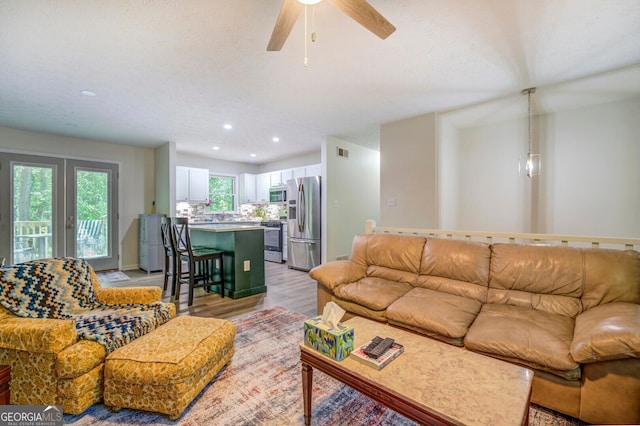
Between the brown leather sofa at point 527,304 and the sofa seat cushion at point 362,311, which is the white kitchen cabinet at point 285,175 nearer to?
the brown leather sofa at point 527,304

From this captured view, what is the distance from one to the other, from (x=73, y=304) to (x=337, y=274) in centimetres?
211

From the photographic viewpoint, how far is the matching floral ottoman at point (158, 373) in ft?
5.11

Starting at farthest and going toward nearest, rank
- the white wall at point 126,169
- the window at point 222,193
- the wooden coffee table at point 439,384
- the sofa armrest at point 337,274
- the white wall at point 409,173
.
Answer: the window at point 222,193, the white wall at point 126,169, the white wall at point 409,173, the sofa armrest at point 337,274, the wooden coffee table at point 439,384

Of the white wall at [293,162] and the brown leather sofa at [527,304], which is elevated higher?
the white wall at [293,162]

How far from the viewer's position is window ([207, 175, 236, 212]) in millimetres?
7199

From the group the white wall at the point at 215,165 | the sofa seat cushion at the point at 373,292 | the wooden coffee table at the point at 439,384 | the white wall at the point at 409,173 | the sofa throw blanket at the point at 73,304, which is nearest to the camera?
the wooden coffee table at the point at 439,384

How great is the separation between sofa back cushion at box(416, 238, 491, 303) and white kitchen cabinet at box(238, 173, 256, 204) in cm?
571

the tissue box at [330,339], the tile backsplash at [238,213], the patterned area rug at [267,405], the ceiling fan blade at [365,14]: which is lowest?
the patterned area rug at [267,405]

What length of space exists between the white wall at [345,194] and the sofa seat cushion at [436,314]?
2.91m

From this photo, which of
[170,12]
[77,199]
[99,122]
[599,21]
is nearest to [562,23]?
[599,21]

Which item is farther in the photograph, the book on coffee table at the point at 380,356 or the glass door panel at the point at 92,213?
the glass door panel at the point at 92,213

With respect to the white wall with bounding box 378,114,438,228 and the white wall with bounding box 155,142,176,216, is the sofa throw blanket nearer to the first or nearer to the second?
the white wall with bounding box 378,114,438,228

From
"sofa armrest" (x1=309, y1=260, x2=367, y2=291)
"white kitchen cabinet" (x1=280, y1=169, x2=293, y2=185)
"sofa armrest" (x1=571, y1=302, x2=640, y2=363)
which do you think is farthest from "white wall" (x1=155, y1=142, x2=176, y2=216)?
"sofa armrest" (x1=571, y1=302, x2=640, y2=363)

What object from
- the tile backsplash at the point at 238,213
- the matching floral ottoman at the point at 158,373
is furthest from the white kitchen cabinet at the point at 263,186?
the matching floral ottoman at the point at 158,373
